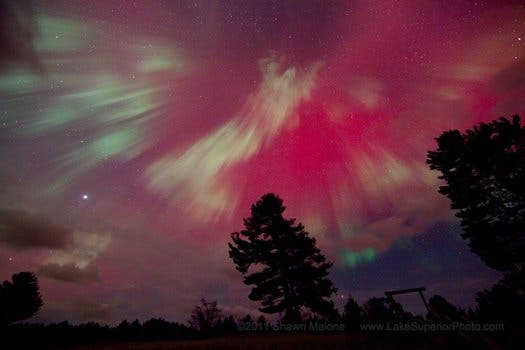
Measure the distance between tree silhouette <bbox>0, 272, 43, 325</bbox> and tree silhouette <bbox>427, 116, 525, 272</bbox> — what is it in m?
47.3

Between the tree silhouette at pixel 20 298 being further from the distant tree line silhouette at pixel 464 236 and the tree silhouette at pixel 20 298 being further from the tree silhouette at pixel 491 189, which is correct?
the tree silhouette at pixel 491 189

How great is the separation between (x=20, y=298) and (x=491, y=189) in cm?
5077

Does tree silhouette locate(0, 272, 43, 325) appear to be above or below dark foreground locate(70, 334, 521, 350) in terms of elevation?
above

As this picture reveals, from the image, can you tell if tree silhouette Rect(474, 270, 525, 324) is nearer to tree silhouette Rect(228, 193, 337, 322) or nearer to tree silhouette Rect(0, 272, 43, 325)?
tree silhouette Rect(228, 193, 337, 322)

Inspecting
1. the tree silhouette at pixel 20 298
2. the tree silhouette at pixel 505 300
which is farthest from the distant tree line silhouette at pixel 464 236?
the tree silhouette at pixel 20 298

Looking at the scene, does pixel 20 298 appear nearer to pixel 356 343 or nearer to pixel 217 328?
pixel 217 328

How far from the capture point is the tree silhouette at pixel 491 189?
1962 centimetres

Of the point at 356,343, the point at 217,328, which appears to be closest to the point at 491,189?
the point at 356,343

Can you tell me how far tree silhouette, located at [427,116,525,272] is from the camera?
19.6m

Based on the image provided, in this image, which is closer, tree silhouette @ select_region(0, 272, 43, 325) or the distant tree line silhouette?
the distant tree line silhouette

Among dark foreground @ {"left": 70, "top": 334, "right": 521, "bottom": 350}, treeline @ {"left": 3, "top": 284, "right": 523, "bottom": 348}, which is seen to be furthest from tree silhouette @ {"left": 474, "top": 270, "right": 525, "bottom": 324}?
dark foreground @ {"left": 70, "top": 334, "right": 521, "bottom": 350}

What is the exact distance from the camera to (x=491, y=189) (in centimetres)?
2088

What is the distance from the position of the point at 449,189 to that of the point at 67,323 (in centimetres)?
2858

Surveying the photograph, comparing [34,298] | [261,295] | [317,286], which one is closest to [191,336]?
[261,295]
